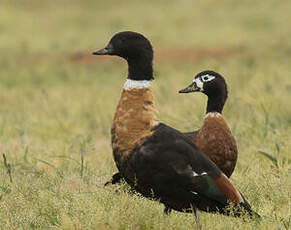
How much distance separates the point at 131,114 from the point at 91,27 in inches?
699

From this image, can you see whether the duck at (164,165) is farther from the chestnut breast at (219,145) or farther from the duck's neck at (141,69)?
the chestnut breast at (219,145)

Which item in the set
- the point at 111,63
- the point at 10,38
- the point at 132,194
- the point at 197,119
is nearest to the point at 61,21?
the point at 10,38

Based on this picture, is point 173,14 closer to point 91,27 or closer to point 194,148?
point 91,27

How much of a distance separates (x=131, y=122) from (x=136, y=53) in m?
0.54

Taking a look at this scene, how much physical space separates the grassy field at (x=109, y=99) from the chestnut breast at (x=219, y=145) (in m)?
0.40

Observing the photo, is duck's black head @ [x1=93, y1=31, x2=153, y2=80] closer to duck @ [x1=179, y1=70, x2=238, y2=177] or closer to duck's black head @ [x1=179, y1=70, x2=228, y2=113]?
duck @ [x1=179, y1=70, x2=238, y2=177]

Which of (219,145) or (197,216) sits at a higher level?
(219,145)

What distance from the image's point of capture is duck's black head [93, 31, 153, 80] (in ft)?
16.8

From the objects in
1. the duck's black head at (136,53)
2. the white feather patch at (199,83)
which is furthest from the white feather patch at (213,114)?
the duck's black head at (136,53)

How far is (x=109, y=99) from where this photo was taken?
12078mm

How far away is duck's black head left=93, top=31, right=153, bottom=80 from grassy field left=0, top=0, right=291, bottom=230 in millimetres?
831

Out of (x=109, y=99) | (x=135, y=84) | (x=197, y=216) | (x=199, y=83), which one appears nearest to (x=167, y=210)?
(x=197, y=216)

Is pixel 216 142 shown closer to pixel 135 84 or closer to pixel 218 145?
pixel 218 145

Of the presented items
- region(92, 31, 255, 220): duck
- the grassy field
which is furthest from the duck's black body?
the grassy field
